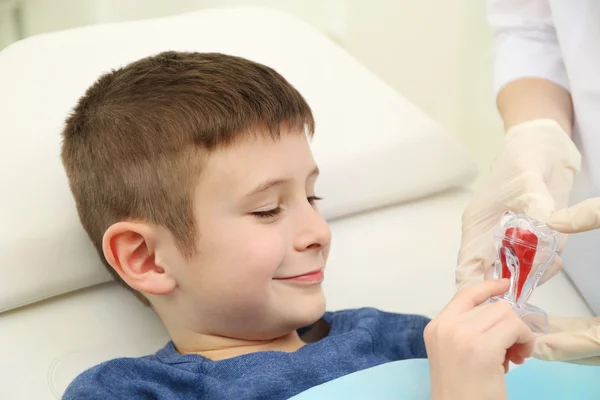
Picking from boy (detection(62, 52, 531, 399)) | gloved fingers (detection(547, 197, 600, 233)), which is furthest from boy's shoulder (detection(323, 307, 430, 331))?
gloved fingers (detection(547, 197, 600, 233))

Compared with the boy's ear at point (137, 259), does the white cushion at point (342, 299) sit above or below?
below

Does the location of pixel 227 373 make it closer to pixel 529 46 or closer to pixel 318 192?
pixel 318 192

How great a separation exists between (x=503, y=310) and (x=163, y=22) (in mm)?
859

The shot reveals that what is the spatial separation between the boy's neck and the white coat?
0.46m

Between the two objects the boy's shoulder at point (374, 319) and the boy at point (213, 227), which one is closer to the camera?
the boy at point (213, 227)

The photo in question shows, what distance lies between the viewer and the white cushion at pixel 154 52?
102 cm

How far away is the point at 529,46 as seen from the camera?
1170mm

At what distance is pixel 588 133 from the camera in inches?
41.4

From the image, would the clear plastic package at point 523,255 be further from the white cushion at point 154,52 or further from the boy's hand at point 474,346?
the white cushion at point 154,52

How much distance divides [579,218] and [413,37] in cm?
116

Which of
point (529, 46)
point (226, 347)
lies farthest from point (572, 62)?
point (226, 347)

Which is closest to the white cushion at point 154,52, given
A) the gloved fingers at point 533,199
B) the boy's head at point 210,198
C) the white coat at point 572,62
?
the boy's head at point 210,198

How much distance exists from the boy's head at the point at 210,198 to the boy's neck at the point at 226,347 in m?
0.01

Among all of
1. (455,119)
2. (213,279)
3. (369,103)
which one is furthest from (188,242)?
(455,119)
